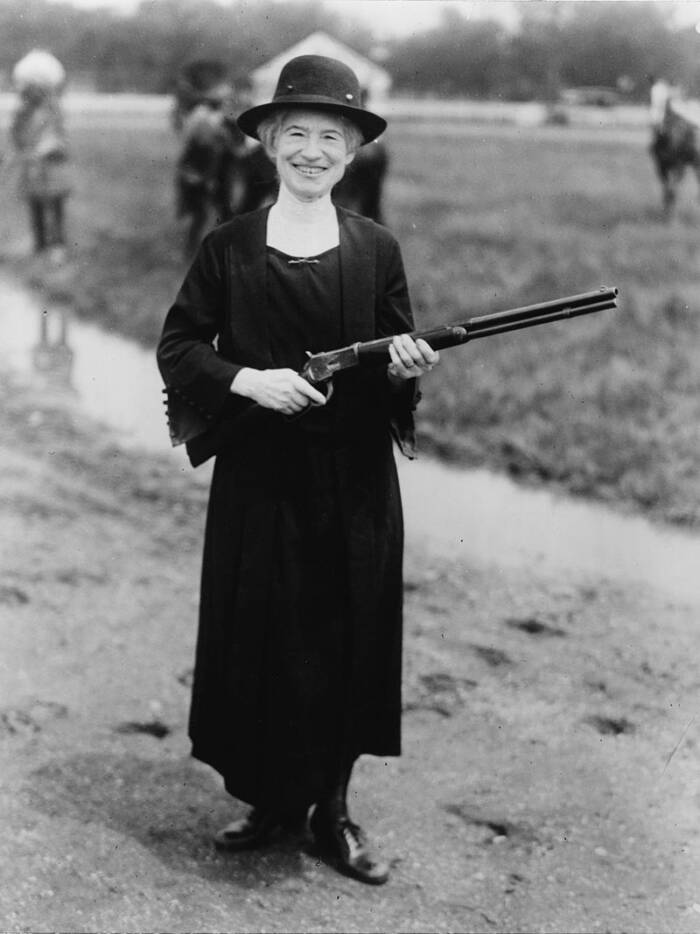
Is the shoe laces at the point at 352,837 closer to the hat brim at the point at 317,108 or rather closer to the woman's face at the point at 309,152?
the woman's face at the point at 309,152

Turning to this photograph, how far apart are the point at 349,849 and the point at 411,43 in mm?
3306

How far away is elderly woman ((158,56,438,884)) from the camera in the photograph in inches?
116

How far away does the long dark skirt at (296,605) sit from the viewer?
10.1 ft

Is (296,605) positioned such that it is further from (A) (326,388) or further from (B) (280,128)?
(B) (280,128)

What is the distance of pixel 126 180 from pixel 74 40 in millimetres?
1493

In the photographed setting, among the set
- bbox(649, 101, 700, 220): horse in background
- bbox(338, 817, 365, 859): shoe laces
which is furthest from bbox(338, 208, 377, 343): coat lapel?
bbox(649, 101, 700, 220): horse in background

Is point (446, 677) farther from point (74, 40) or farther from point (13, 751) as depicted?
point (74, 40)

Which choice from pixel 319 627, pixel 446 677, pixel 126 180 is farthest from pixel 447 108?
pixel 319 627

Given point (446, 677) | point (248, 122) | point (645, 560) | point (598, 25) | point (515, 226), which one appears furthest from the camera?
point (515, 226)

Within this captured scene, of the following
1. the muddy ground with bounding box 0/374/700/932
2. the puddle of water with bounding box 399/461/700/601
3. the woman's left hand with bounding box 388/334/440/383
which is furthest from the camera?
the puddle of water with bounding box 399/461/700/601

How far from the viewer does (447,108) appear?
17.9 feet

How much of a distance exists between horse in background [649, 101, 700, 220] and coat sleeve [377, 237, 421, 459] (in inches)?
115

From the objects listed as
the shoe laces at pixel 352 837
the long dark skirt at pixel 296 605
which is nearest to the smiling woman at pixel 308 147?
the long dark skirt at pixel 296 605

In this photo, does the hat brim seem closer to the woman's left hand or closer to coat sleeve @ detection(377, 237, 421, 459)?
coat sleeve @ detection(377, 237, 421, 459)
